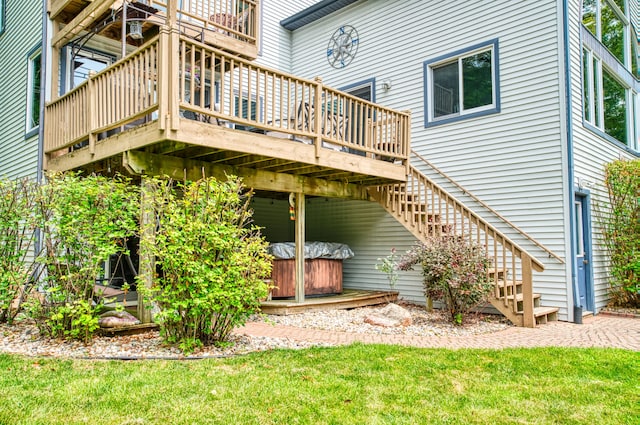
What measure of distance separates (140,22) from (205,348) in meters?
6.29

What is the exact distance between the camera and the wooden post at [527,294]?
7.24 meters

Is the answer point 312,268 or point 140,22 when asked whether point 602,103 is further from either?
point 140,22

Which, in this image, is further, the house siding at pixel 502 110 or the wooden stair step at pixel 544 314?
the house siding at pixel 502 110

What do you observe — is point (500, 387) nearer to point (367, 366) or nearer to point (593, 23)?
point (367, 366)

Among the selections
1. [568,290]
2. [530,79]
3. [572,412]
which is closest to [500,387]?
[572,412]

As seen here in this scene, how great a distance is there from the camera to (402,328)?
7.27m

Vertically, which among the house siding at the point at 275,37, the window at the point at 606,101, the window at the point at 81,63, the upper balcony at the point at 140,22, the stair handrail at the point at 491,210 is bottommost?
the stair handrail at the point at 491,210

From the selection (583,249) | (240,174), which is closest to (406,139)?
(240,174)

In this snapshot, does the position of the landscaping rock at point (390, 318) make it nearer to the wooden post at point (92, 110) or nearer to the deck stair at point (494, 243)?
the deck stair at point (494, 243)

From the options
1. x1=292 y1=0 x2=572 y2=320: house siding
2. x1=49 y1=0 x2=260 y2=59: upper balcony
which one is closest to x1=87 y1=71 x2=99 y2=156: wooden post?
x1=49 y1=0 x2=260 y2=59: upper balcony

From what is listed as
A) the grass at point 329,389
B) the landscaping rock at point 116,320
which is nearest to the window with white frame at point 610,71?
the grass at point 329,389

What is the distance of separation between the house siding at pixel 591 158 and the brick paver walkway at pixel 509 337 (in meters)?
1.42

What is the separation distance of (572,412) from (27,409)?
13.1 ft

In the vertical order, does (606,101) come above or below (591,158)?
above
